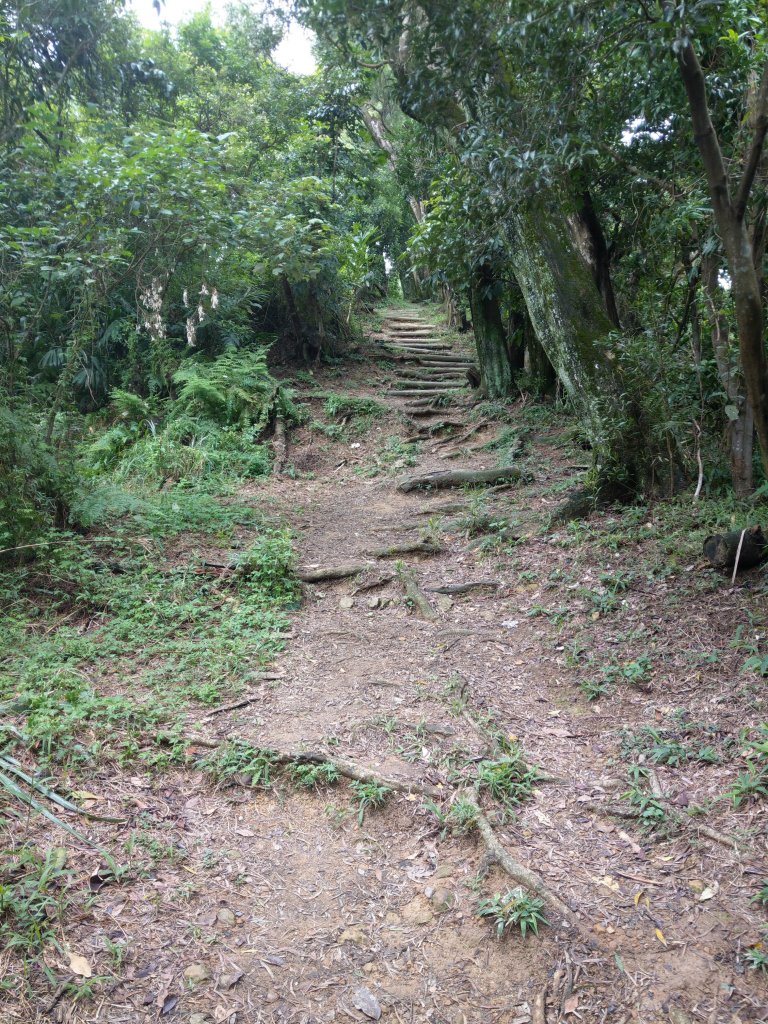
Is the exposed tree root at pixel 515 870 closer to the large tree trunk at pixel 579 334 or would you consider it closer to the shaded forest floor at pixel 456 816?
the shaded forest floor at pixel 456 816

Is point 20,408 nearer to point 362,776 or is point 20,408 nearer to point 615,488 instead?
point 362,776

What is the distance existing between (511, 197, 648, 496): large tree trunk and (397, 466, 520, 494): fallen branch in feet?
5.53

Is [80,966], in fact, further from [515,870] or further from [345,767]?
[515,870]

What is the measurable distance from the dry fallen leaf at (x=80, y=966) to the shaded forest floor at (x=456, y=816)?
16 mm

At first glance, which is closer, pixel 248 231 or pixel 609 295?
pixel 248 231

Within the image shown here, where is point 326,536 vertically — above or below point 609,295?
below

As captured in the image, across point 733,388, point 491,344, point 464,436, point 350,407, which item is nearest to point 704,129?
point 733,388

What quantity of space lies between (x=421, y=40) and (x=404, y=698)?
413cm

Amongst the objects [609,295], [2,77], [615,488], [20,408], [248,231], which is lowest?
[615,488]

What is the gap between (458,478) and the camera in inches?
324

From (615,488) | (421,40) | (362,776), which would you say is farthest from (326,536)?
(421,40)

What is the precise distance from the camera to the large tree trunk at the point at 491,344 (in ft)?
36.5

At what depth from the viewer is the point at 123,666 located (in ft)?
14.2

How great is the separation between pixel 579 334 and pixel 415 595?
3037mm
